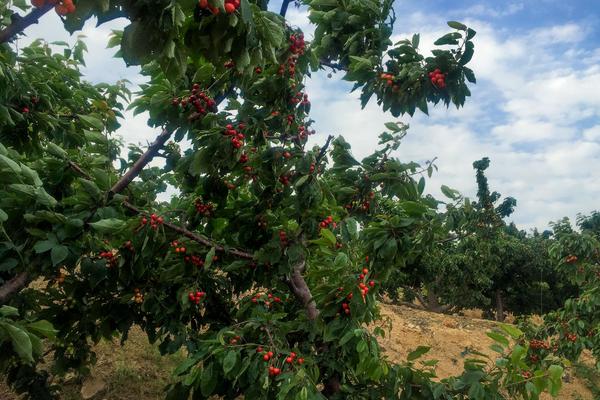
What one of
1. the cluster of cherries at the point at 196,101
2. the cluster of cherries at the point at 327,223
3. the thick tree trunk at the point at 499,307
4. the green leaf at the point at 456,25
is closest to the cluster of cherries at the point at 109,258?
the cluster of cherries at the point at 196,101

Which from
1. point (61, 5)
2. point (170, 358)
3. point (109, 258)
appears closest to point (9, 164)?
point (61, 5)

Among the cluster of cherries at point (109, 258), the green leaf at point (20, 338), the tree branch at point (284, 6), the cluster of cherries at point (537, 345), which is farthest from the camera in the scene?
the cluster of cherries at point (537, 345)

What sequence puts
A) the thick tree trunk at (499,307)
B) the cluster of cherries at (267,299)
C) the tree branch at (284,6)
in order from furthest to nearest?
the thick tree trunk at (499,307), the cluster of cherries at (267,299), the tree branch at (284,6)

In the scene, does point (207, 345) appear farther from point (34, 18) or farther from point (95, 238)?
point (34, 18)

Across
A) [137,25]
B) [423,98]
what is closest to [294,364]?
[423,98]

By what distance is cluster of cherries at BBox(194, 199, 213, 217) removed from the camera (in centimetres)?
412

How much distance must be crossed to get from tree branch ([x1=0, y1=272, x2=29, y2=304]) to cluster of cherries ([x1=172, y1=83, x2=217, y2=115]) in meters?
1.51

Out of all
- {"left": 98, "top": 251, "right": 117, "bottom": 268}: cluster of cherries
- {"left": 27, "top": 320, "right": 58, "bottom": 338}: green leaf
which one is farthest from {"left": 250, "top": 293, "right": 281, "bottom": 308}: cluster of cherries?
{"left": 27, "top": 320, "right": 58, "bottom": 338}: green leaf

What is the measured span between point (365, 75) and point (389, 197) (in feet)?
2.98

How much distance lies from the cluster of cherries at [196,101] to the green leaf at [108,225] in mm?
963

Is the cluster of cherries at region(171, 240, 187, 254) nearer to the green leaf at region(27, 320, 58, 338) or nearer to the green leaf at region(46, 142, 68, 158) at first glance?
the green leaf at region(46, 142, 68, 158)

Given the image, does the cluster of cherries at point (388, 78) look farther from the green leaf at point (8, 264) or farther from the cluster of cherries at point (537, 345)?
the cluster of cherries at point (537, 345)

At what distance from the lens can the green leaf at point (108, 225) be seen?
3.15 m

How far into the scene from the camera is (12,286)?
3.30 m
